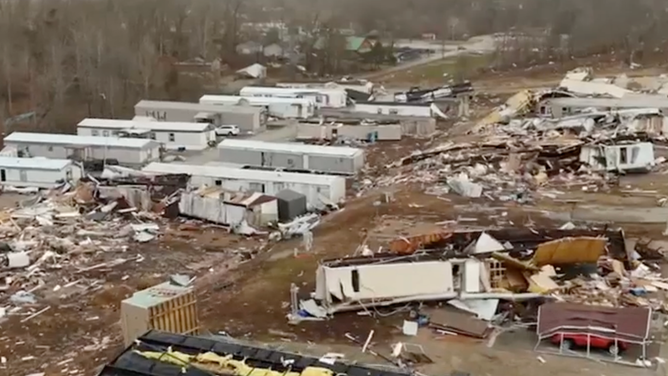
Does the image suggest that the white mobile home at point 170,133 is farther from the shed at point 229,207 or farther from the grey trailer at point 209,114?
the shed at point 229,207

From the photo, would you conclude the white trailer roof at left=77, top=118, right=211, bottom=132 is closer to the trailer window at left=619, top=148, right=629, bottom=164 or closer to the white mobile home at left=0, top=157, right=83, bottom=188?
the white mobile home at left=0, top=157, right=83, bottom=188

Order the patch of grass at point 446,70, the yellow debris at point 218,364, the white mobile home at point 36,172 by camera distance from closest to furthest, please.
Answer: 1. the yellow debris at point 218,364
2. the white mobile home at point 36,172
3. the patch of grass at point 446,70

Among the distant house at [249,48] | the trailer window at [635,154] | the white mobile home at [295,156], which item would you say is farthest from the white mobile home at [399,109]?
the distant house at [249,48]

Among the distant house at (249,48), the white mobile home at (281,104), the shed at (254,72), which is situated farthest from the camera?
the distant house at (249,48)

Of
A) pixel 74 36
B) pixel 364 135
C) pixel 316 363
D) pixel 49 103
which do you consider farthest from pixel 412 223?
pixel 74 36

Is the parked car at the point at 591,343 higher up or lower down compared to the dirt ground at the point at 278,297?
higher up

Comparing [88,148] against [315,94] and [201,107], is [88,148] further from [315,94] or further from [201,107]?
[315,94]

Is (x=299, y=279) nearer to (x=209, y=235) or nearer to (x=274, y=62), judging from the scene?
(x=209, y=235)
